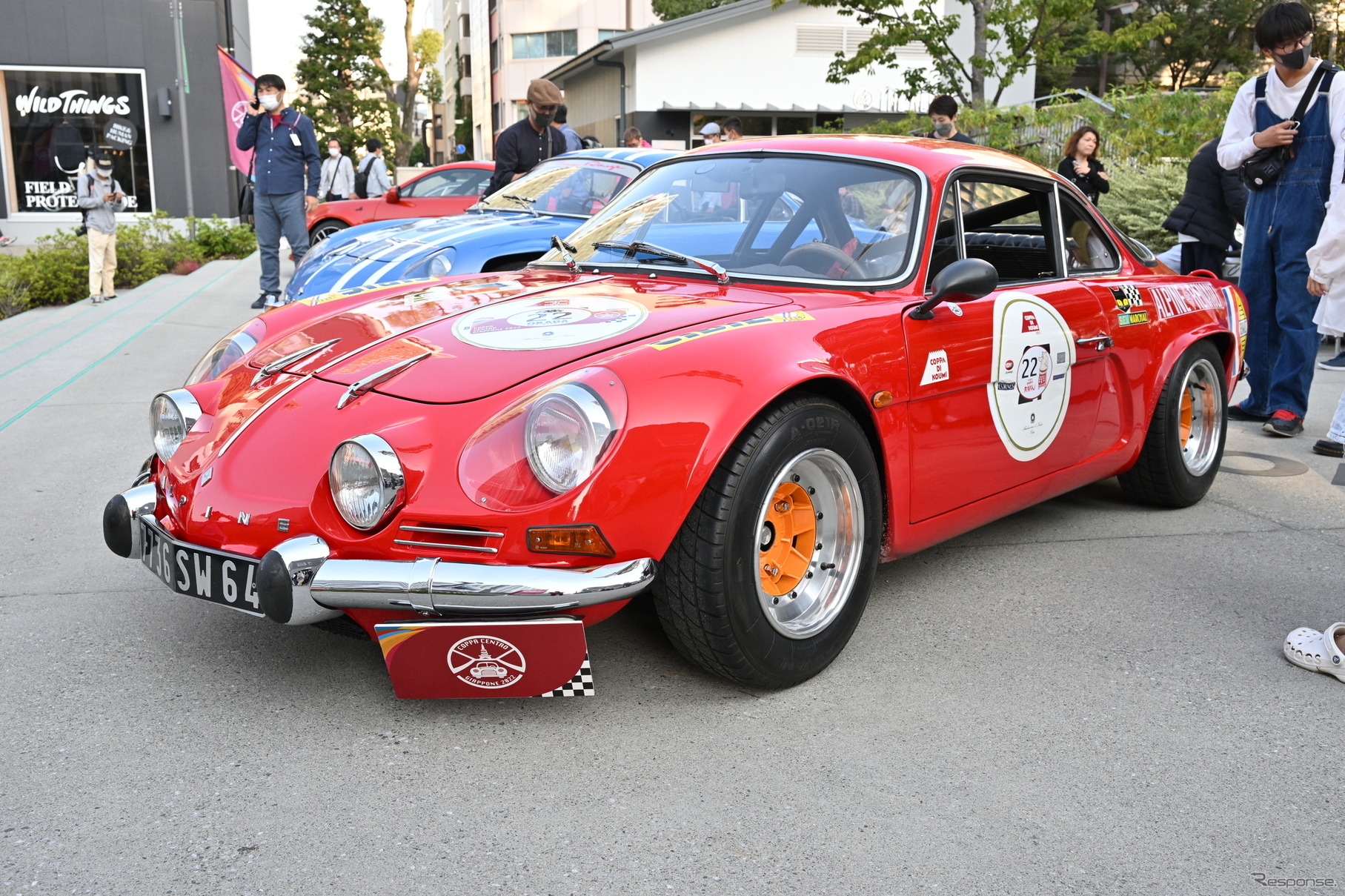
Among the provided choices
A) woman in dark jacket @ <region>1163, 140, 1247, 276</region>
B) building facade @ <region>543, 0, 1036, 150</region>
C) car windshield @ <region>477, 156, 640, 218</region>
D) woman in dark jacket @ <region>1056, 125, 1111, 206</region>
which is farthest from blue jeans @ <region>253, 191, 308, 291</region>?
building facade @ <region>543, 0, 1036, 150</region>

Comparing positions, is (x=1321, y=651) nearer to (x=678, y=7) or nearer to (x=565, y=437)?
(x=565, y=437)

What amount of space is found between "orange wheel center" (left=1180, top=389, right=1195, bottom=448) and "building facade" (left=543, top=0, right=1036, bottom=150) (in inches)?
1033

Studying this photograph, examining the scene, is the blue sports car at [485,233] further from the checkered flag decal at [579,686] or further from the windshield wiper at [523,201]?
the checkered flag decal at [579,686]

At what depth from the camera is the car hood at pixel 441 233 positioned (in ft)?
20.8

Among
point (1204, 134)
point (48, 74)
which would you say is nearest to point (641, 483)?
point (1204, 134)

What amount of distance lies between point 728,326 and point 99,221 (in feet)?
32.1

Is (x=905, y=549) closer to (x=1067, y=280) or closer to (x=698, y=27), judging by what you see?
(x=1067, y=280)

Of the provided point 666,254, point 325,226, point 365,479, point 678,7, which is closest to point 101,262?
point 325,226

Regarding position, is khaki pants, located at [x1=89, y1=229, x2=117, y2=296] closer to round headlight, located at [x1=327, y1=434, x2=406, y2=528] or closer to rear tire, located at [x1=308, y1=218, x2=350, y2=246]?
rear tire, located at [x1=308, y1=218, x2=350, y2=246]

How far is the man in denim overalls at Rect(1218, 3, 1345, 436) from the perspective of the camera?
534cm

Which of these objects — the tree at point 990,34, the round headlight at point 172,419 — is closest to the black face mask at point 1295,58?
the round headlight at point 172,419

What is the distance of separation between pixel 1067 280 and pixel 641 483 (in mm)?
2137

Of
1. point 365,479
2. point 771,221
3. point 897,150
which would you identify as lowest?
point 365,479

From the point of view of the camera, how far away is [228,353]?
3414mm
